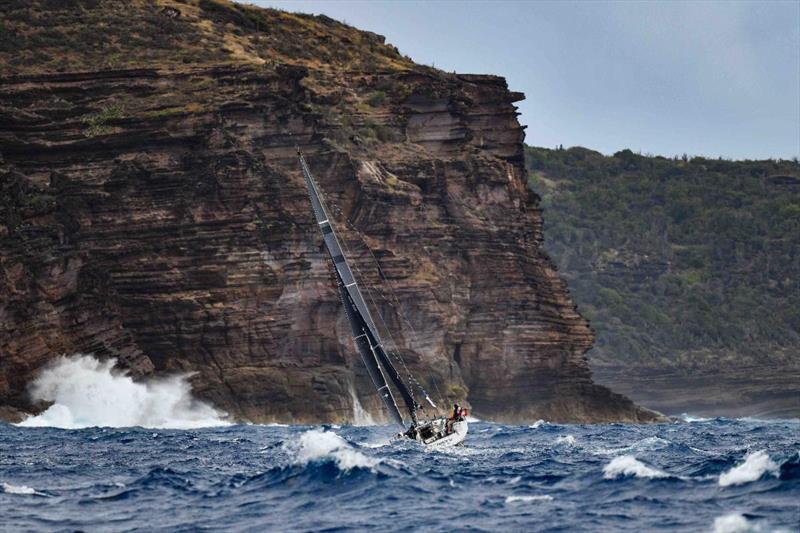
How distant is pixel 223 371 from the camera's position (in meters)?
97.1

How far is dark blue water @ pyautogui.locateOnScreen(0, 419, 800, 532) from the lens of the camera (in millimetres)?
38656

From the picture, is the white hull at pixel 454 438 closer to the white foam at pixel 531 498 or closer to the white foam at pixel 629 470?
the white foam at pixel 629 470

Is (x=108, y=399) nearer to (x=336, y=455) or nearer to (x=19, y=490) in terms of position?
(x=336, y=455)

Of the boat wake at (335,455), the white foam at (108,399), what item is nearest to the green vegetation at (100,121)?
the white foam at (108,399)

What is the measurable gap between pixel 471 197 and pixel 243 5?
2985 centimetres

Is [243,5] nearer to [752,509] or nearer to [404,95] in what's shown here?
[404,95]

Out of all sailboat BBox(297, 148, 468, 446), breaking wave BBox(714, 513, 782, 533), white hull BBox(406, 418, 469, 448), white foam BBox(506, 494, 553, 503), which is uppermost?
sailboat BBox(297, 148, 468, 446)

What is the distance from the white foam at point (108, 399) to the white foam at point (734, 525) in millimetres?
56132

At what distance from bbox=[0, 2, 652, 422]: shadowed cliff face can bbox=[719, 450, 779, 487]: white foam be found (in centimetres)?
5101

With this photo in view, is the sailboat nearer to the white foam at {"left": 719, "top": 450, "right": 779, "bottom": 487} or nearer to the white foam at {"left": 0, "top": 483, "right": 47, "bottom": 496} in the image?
the white foam at {"left": 719, "top": 450, "right": 779, "bottom": 487}

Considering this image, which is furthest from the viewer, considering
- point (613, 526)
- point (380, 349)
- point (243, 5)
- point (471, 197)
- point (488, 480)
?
point (243, 5)

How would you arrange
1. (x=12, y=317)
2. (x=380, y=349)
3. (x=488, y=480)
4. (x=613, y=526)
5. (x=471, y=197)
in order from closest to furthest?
(x=613, y=526) < (x=488, y=480) < (x=380, y=349) < (x=12, y=317) < (x=471, y=197)

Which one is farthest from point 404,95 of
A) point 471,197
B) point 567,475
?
point 567,475

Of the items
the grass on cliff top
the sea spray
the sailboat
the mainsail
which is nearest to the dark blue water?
the sailboat
